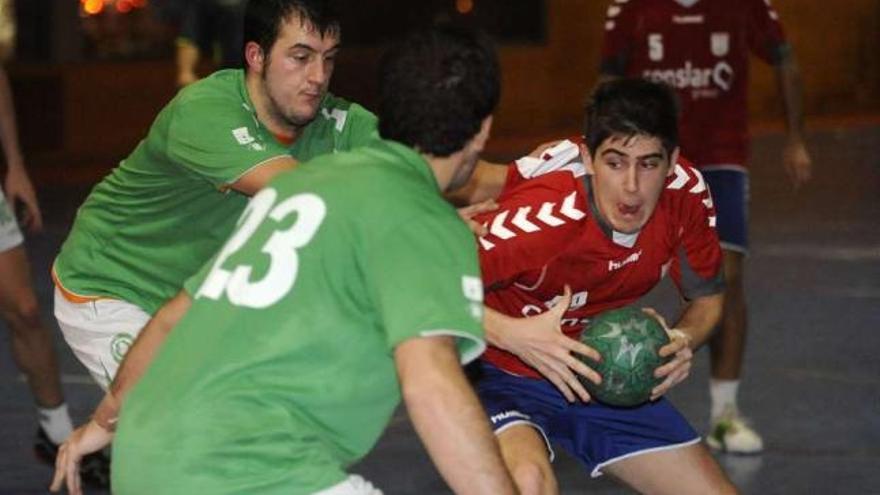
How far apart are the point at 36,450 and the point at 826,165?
11.9 metres

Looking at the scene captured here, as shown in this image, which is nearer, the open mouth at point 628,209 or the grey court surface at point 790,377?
the open mouth at point 628,209

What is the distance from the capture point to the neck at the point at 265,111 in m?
6.57

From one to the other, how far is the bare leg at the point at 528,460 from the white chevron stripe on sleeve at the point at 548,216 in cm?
61

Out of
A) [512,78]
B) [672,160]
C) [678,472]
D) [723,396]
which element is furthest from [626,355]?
[512,78]

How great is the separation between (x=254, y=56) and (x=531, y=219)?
1104 mm

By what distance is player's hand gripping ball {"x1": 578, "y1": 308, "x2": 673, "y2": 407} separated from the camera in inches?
227

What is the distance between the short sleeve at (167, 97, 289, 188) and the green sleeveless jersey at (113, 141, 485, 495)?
6.69ft

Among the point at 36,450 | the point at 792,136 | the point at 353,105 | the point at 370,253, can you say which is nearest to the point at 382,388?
the point at 370,253

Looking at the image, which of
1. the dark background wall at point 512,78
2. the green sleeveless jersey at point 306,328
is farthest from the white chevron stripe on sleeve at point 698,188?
the dark background wall at point 512,78

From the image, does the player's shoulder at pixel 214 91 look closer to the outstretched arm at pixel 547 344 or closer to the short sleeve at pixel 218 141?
the short sleeve at pixel 218 141

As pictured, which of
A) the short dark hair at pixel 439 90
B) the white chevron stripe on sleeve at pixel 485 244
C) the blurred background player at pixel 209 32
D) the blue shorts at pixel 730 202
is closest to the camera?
the short dark hair at pixel 439 90

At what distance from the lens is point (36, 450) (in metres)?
8.38

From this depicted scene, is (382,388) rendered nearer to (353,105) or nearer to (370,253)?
(370,253)

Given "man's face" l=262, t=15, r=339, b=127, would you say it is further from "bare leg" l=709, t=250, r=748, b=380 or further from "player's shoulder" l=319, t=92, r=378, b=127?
"bare leg" l=709, t=250, r=748, b=380
